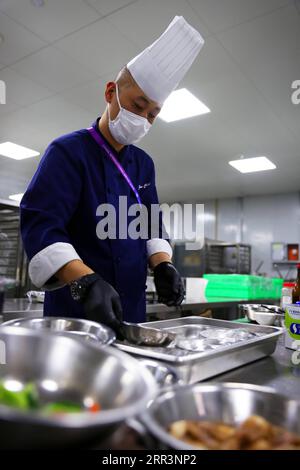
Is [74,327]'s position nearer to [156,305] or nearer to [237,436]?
[237,436]

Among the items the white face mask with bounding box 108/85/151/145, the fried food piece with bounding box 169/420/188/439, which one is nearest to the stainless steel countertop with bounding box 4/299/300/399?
the fried food piece with bounding box 169/420/188/439

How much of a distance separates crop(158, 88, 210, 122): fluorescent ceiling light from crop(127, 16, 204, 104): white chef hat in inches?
92.5

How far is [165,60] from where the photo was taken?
1530 millimetres

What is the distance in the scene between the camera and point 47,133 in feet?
17.0

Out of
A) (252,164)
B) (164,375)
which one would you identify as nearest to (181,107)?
(252,164)

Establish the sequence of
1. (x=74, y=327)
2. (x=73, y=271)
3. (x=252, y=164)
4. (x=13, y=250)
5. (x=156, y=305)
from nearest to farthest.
→ (x=74, y=327), (x=73, y=271), (x=156, y=305), (x=13, y=250), (x=252, y=164)

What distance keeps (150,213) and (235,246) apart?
6.45 m

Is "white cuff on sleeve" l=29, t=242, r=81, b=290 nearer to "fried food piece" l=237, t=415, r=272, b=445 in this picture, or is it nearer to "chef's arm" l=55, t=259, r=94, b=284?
Result: "chef's arm" l=55, t=259, r=94, b=284

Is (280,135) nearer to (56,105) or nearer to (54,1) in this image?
(56,105)

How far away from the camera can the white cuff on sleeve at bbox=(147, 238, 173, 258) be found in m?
1.56

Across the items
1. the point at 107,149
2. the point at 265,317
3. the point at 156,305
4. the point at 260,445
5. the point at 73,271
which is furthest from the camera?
the point at 156,305

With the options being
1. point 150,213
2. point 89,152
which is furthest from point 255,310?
point 89,152

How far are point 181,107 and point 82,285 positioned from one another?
12.2 feet

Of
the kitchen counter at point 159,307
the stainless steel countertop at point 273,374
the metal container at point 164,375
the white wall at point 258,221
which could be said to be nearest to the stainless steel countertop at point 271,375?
the stainless steel countertop at point 273,374
